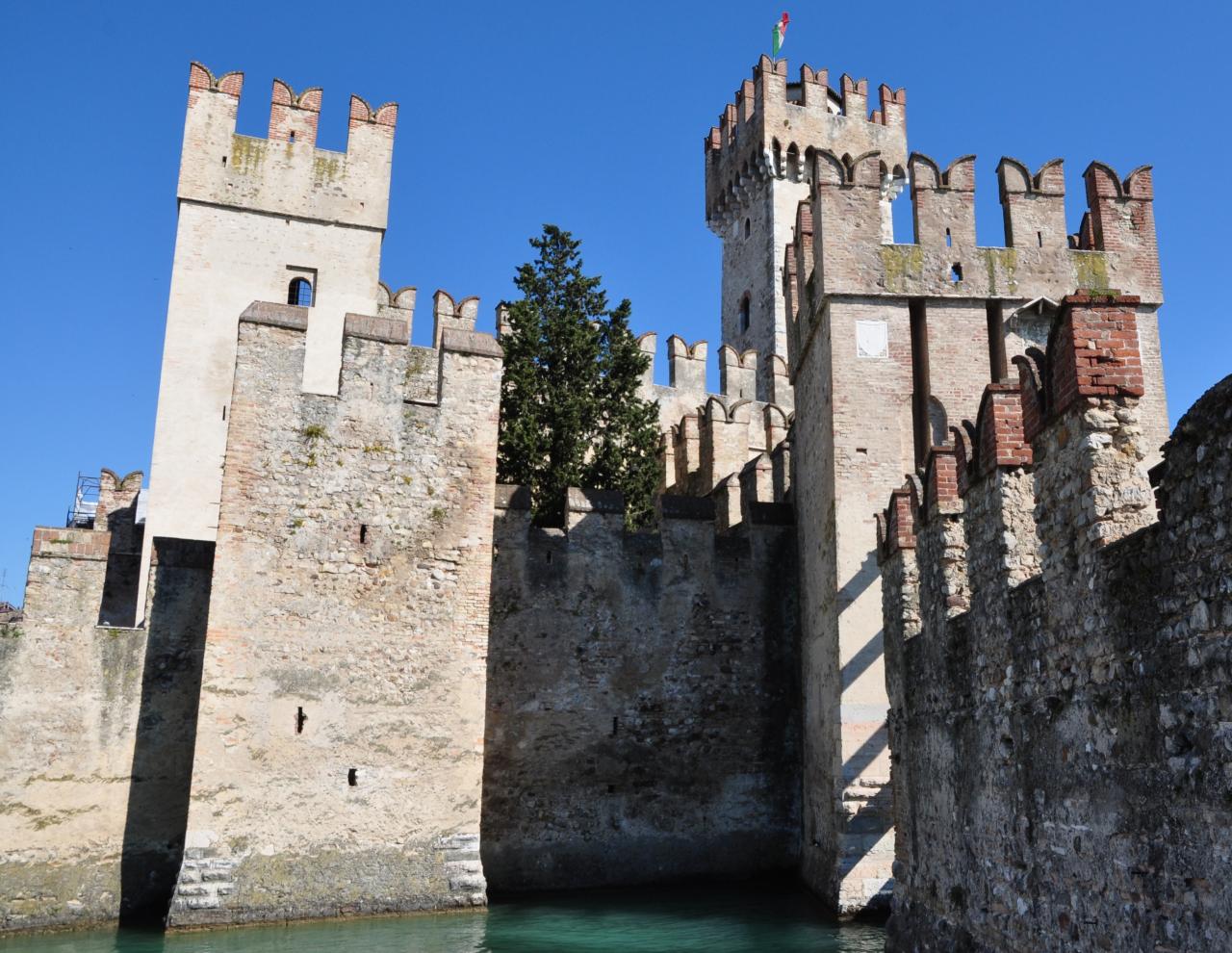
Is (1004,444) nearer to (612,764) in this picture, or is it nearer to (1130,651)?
(1130,651)

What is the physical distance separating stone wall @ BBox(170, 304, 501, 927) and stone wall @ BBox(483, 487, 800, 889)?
179 cm

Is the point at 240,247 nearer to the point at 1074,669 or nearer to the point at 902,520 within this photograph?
the point at 902,520

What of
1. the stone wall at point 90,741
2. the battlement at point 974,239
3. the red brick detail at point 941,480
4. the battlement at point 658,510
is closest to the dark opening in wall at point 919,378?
the battlement at point 974,239

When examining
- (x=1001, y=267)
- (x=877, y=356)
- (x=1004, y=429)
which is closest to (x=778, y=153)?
(x=1001, y=267)

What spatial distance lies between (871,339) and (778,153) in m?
21.0

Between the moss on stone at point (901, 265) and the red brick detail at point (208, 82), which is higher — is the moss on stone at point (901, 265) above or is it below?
below

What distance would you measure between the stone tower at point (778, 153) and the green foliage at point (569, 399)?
12.6m

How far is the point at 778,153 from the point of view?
1275 inches

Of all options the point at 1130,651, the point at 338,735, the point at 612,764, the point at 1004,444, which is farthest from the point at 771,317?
the point at 1130,651

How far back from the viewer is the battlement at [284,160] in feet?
56.6

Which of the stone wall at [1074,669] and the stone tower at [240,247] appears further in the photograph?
the stone tower at [240,247]

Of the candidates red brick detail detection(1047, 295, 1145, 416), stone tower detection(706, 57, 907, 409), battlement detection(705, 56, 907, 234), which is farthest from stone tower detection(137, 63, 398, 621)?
battlement detection(705, 56, 907, 234)

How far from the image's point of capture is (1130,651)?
5.00 meters

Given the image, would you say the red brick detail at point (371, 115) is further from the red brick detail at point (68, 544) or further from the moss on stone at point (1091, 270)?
the moss on stone at point (1091, 270)
